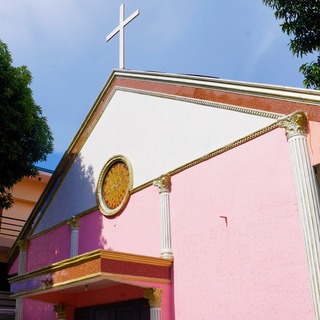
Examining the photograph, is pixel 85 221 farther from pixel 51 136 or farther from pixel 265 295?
pixel 265 295

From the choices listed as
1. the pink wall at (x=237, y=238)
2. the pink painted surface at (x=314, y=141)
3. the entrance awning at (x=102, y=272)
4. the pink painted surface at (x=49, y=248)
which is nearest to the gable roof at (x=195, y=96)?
the pink painted surface at (x=314, y=141)

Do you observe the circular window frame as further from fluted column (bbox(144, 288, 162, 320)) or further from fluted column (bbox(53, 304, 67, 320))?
fluted column (bbox(144, 288, 162, 320))

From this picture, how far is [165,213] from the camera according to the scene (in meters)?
10.3

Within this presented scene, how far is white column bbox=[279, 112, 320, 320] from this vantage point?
715 cm

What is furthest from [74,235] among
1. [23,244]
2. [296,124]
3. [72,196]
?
[296,124]

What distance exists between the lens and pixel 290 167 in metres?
8.04

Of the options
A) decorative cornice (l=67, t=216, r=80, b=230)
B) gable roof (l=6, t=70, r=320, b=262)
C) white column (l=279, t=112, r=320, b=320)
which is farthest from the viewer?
decorative cornice (l=67, t=216, r=80, b=230)

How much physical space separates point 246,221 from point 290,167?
Result: 133 cm

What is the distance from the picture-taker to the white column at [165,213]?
10.0 m

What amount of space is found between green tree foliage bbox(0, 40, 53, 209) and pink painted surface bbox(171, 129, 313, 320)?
488cm

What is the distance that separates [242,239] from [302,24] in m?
5.55

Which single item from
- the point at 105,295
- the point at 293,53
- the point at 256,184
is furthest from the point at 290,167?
the point at 105,295

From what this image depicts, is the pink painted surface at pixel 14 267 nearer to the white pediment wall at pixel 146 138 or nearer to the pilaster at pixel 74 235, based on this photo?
the white pediment wall at pixel 146 138

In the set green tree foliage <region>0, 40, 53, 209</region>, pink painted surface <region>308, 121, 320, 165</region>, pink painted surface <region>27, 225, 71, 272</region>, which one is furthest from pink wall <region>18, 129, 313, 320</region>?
green tree foliage <region>0, 40, 53, 209</region>
